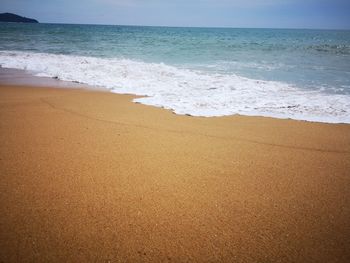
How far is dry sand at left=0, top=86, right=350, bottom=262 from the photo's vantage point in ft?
5.96

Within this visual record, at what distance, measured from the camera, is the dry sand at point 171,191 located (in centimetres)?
182

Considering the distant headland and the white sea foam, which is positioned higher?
the distant headland

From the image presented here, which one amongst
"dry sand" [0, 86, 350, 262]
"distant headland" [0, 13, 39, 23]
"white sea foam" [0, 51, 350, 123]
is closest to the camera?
"dry sand" [0, 86, 350, 262]

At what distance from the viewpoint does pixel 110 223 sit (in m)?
2.02

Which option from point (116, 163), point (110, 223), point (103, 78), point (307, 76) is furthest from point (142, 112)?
point (307, 76)

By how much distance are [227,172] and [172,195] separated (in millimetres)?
754

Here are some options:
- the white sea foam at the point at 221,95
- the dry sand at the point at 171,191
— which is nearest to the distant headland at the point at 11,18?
the white sea foam at the point at 221,95

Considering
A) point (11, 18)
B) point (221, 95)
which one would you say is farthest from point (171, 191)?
Answer: point (11, 18)

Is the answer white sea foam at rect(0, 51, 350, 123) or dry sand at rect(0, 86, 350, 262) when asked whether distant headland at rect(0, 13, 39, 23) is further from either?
dry sand at rect(0, 86, 350, 262)

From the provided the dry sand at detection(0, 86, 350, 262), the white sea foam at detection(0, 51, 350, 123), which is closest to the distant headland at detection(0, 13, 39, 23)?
the white sea foam at detection(0, 51, 350, 123)

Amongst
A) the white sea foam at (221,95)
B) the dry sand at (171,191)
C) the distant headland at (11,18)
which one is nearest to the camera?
the dry sand at (171,191)

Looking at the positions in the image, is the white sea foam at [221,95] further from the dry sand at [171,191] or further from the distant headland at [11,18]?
the distant headland at [11,18]

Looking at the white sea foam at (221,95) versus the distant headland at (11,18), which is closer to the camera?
the white sea foam at (221,95)

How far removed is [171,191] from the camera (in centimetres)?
244
